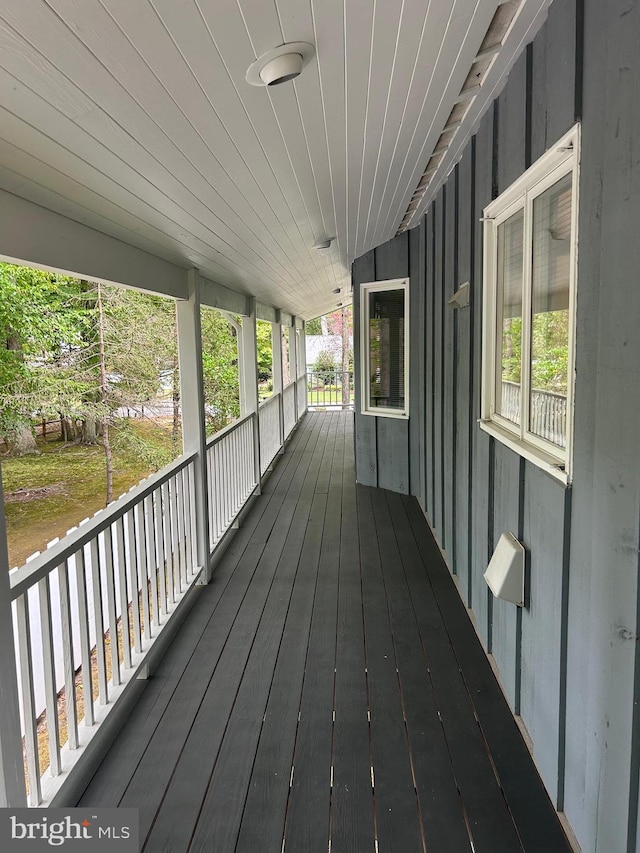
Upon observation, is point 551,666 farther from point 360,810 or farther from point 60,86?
point 60,86

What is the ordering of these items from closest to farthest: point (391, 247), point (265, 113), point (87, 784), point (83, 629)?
1. point (265, 113)
2. point (87, 784)
3. point (83, 629)
4. point (391, 247)

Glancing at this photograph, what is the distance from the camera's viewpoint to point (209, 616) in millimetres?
3320

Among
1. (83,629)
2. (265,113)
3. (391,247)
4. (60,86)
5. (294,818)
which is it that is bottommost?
(294,818)

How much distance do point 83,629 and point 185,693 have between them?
63 centimetres

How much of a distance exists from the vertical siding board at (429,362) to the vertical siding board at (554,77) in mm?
2605

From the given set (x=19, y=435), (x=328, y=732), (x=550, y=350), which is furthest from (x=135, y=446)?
(x=550, y=350)

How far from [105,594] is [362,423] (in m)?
3.68

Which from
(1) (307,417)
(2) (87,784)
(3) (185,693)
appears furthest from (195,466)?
(1) (307,417)

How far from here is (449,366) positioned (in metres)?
3.84

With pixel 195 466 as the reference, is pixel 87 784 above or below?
below

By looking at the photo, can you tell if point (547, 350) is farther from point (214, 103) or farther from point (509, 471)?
point (214, 103)

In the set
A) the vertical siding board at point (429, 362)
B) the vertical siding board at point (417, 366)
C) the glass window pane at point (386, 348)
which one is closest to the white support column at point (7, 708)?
the vertical siding board at point (429, 362)

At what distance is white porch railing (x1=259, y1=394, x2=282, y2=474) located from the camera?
698cm

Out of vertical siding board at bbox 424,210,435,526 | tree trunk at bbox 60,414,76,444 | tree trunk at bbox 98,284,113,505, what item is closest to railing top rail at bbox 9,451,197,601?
vertical siding board at bbox 424,210,435,526
